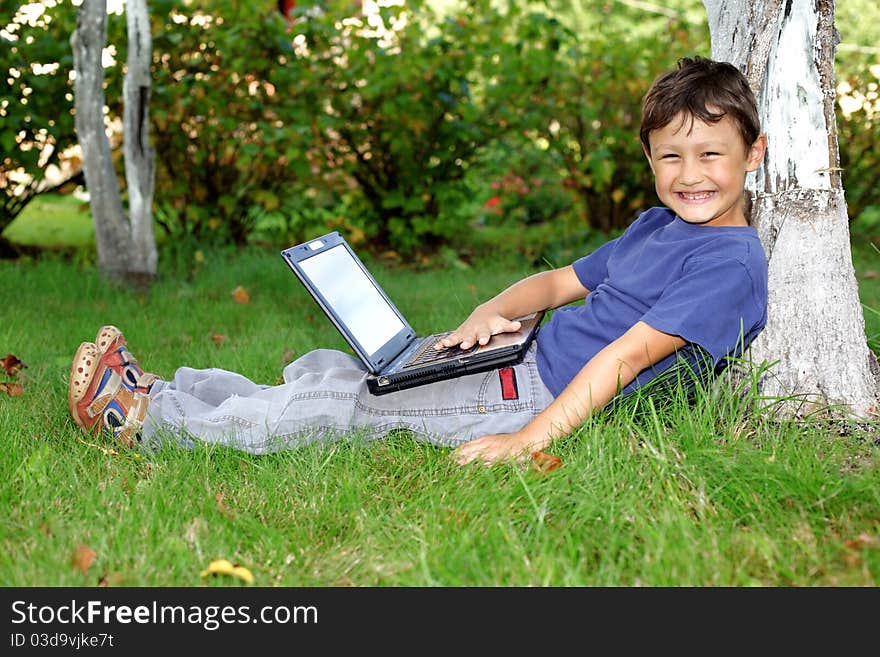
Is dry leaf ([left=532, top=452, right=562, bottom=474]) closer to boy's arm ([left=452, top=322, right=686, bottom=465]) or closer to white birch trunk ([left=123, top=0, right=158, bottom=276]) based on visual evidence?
boy's arm ([left=452, top=322, right=686, bottom=465])

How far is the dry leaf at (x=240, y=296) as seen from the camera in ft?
17.5

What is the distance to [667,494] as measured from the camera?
240 centimetres

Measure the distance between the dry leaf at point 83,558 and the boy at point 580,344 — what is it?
2.24 feet

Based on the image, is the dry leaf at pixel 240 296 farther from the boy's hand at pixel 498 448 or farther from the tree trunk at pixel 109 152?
the boy's hand at pixel 498 448

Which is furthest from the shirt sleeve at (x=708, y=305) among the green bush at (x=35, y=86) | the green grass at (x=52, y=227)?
the green grass at (x=52, y=227)

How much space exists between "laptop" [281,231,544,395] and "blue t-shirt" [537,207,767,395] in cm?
14

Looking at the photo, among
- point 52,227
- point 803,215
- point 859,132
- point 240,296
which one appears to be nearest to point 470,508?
point 803,215

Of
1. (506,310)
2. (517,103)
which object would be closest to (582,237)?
(517,103)

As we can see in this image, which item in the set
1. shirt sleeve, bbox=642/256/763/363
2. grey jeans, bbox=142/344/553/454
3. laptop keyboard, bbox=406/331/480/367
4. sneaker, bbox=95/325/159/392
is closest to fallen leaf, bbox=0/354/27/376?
sneaker, bbox=95/325/159/392

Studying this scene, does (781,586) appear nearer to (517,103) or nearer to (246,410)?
(246,410)

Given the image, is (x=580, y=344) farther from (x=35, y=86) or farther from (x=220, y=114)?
(x=35, y=86)
